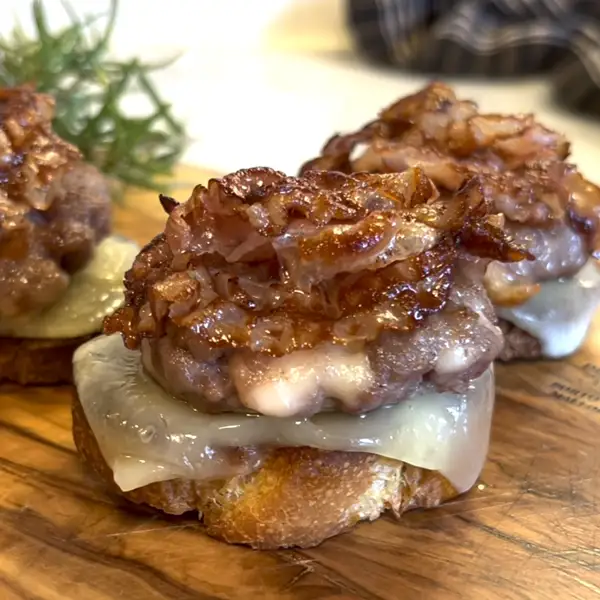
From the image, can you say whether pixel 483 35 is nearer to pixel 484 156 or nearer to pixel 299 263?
pixel 484 156

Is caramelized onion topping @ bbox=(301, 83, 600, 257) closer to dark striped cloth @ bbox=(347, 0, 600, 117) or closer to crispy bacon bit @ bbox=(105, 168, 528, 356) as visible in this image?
crispy bacon bit @ bbox=(105, 168, 528, 356)

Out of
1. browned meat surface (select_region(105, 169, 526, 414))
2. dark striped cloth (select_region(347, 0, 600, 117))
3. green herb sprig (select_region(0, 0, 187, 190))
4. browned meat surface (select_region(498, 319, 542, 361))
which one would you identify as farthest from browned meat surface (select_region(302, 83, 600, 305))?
dark striped cloth (select_region(347, 0, 600, 117))

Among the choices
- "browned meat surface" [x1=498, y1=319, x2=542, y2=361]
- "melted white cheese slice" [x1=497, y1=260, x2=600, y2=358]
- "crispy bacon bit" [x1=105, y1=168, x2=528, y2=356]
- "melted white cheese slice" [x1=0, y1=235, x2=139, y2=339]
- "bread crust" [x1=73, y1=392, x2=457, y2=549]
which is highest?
"crispy bacon bit" [x1=105, y1=168, x2=528, y2=356]

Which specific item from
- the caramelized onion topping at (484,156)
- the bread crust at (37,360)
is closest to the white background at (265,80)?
the caramelized onion topping at (484,156)

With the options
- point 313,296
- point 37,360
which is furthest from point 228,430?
point 37,360

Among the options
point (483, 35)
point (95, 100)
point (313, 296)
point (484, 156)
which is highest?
point (313, 296)

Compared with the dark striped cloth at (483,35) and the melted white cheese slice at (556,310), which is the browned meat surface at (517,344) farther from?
the dark striped cloth at (483,35)
